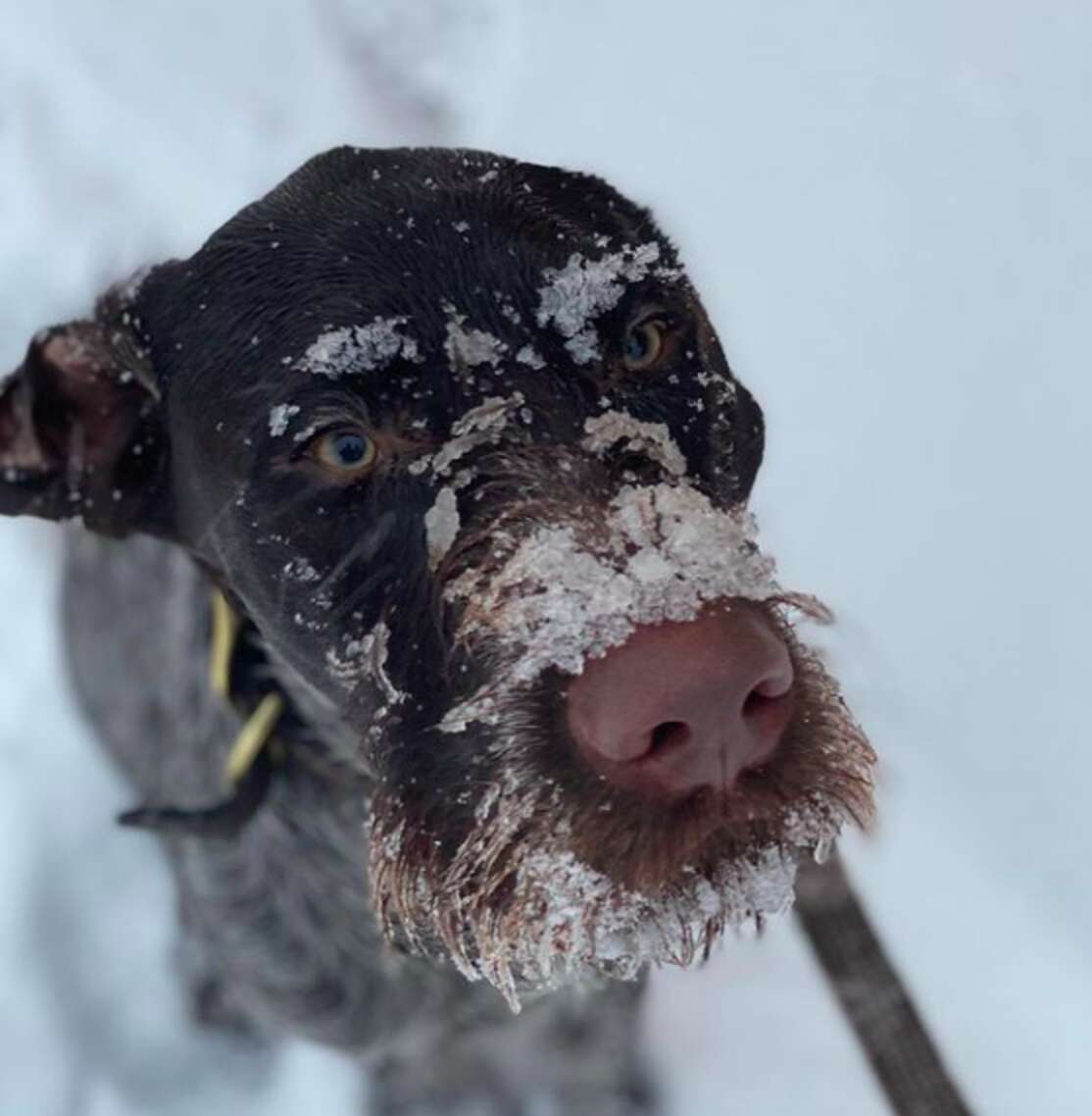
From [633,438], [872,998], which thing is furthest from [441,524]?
[872,998]

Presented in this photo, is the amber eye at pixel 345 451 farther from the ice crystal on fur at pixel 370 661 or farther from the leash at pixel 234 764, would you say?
the leash at pixel 234 764

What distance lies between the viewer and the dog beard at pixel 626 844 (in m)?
1.90

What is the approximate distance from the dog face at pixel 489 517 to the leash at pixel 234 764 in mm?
303

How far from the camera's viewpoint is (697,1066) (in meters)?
4.25

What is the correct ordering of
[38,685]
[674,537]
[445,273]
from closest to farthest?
[674,537] < [445,273] < [38,685]

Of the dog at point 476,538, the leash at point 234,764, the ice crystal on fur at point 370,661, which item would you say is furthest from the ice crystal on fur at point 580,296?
the leash at point 234,764

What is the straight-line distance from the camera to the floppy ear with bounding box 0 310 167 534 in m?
2.70

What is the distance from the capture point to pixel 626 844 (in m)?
1.90

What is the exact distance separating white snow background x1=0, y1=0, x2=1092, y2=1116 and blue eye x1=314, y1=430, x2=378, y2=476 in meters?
1.90

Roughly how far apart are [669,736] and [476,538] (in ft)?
1.62

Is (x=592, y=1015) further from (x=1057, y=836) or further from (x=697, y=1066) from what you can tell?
(x=1057, y=836)

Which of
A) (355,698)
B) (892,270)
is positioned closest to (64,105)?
(892,270)

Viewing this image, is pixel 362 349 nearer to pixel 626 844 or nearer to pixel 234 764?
pixel 626 844

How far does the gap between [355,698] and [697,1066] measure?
2352 mm
